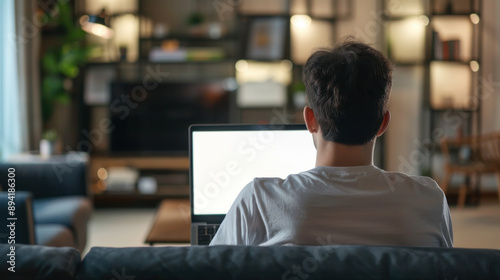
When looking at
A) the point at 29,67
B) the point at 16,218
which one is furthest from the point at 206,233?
the point at 29,67

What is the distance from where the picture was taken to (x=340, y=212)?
3.01 feet

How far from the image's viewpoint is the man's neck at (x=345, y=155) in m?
1.02

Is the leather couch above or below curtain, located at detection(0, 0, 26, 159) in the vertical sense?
below

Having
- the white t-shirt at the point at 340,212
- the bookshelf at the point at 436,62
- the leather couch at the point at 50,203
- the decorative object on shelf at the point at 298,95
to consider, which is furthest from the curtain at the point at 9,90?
the white t-shirt at the point at 340,212

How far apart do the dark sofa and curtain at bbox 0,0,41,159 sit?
3.76 m

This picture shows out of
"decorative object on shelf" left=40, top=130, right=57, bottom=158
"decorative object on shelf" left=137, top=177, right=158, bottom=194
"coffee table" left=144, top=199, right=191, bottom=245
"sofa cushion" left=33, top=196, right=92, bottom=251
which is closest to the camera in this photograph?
"coffee table" left=144, top=199, right=191, bottom=245

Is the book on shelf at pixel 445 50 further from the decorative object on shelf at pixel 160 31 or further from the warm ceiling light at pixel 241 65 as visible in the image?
the decorative object on shelf at pixel 160 31

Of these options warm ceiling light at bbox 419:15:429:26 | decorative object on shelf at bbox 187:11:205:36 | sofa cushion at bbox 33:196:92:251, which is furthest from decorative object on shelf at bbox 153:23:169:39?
warm ceiling light at bbox 419:15:429:26

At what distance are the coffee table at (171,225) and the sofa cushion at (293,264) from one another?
1.15 m

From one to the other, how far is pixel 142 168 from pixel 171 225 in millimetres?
3015

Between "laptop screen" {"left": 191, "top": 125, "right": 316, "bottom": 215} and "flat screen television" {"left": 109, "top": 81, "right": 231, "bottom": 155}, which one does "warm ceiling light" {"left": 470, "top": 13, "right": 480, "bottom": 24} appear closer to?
"flat screen television" {"left": 109, "top": 81, "right": 231, "bottom": 155}

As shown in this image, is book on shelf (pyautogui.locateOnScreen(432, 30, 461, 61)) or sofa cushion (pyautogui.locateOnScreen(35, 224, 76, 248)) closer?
sofa cushion (pyautogui.locateOnScreen(35, 224, 76, 248))

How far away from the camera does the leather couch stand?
2.10 m

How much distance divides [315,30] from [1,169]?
3.56 m
